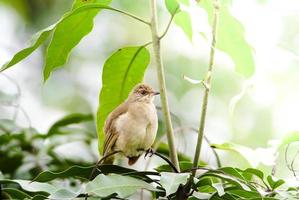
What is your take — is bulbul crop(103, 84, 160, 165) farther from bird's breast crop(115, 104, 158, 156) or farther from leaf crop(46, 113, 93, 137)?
leaf crop(46, 113, 93, 137)

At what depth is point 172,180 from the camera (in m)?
1.59

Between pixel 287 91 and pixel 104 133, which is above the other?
pixel 104 133

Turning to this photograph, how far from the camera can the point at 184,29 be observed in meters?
2.04

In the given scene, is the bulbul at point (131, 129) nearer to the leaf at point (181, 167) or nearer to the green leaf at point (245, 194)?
the leaf at point (181, 167)

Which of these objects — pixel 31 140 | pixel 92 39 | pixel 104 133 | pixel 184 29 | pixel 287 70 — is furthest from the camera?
pixel 92 39

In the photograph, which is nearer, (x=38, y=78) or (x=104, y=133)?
(x=104, y=133)

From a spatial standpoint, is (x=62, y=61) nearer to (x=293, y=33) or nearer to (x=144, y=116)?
(x=144, y=116)

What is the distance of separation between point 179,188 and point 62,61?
493 mm

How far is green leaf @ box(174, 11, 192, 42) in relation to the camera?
79.8 inches

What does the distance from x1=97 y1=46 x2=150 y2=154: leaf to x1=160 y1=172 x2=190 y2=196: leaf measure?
542 mm

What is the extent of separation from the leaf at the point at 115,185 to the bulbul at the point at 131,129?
458 millimetres

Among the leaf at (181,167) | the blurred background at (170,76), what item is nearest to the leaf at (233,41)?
the leaf at (181,167)

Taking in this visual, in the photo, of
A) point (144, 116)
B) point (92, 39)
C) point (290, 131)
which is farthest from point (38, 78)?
point (290, 131)

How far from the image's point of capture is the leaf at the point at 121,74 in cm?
210
